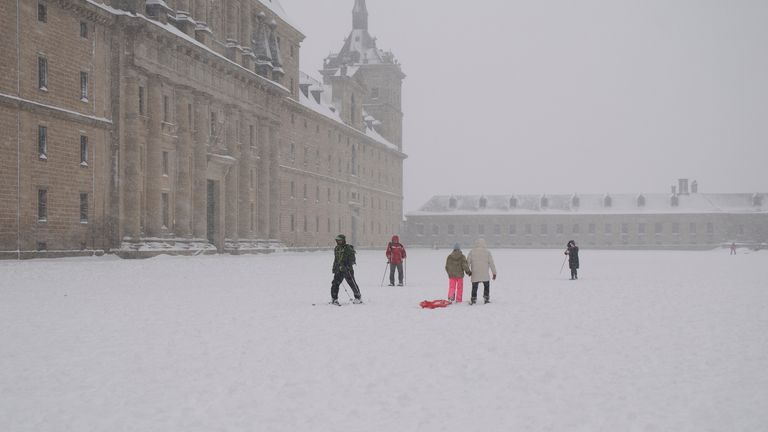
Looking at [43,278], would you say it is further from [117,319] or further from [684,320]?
[684,320]

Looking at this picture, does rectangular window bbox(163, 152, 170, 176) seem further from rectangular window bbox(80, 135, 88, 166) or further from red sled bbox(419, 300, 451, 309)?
red sled bbox(419, 300, 451, 309)

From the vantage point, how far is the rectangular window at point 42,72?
28609 mm

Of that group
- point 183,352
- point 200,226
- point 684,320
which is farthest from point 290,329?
point 200,226

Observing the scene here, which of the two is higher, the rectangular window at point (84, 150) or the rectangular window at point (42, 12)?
the rectangular window at point (42, 12)

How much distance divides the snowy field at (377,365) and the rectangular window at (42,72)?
16.0m

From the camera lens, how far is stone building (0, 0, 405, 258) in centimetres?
2795

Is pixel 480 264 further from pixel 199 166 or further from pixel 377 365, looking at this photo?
pixel 199 166

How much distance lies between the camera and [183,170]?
37031mm

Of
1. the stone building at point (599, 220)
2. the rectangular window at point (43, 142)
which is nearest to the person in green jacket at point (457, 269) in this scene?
the rectangular window at point (43, 142)

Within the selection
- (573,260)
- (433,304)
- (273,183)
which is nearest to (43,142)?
(273,183)

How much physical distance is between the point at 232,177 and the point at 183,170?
20.0 ft

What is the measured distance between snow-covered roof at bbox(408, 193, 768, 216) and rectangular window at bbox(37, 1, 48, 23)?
78394 millimetres

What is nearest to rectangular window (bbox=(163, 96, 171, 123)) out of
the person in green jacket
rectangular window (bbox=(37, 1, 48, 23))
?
rectangular window (bbox=(37, 1, 48, 23))

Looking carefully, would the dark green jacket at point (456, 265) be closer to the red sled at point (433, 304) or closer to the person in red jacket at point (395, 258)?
the red sled at point (433, 304)
